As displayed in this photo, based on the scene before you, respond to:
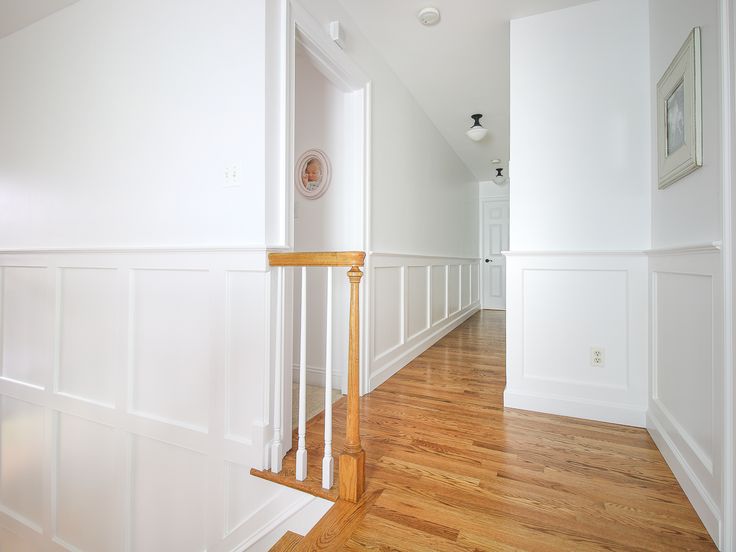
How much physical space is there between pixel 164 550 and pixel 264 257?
1.76 meters

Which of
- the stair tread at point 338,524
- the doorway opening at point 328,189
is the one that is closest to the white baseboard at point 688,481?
the stair tread at point 338,524

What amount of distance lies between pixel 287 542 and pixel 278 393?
0.59m

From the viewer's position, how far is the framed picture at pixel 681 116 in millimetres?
1266

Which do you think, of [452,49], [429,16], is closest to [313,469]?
[429,16]

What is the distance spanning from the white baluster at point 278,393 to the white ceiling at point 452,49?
1.85 metres

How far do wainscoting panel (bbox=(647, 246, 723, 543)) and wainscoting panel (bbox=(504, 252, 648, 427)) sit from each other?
15 centimetres

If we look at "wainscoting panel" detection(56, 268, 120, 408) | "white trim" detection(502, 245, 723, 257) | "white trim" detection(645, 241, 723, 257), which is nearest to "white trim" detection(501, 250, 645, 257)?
"white trim" detection(502, 245, 723, 257)

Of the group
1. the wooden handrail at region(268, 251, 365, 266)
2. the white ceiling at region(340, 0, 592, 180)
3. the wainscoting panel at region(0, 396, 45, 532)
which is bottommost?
the wainscoting panel at region(0, 396, 45, 532)

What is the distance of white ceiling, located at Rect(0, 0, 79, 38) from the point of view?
223 centimetres

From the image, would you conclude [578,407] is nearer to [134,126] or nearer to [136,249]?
[136,249]

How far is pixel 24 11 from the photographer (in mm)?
2311

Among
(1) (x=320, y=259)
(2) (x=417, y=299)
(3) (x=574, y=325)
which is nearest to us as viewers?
(1) (x=320, y=259)

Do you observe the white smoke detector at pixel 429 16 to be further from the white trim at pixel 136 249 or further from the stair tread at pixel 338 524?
the stair tread at pixel 338 524

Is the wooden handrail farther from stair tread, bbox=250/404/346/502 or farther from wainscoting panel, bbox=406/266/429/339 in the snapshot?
wainscoting panel, bbox=406/266/429/339
